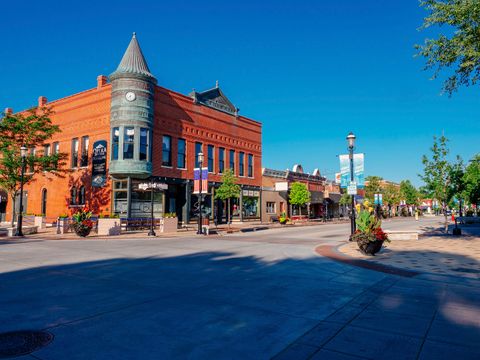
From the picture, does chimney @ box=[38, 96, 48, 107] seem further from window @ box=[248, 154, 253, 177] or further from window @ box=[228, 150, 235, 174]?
window @ box=[248, 154, 253, 177]

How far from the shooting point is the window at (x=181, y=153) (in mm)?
34344

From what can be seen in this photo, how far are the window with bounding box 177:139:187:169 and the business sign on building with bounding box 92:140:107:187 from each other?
647 cm

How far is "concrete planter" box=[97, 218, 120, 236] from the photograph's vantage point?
970 inches

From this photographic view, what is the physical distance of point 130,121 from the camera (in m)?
29.5

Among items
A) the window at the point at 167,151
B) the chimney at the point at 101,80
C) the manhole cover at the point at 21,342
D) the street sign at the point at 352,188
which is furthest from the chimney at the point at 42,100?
the manhole cover at the point at 21,342

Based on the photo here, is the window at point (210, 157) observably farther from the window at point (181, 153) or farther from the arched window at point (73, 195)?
the arched window at point (73, 195)

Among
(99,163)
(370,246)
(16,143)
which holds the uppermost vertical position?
(16,143)

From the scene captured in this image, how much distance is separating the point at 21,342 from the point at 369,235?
1133cm

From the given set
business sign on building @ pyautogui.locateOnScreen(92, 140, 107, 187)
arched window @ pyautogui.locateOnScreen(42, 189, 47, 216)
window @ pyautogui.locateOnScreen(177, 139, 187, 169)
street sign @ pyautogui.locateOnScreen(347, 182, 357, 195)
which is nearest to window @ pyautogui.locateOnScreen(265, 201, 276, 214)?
window @ pyautogui.locateOnScreen(177, 139, 187, 169)

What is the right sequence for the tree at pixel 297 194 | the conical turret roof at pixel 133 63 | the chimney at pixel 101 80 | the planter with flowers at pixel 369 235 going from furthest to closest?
1. the tree at pixel 297 194
2. the chimney at pixel 101 80
3. the conical turret roof at pixel 133 63
4. the planter with flowers at pixel 369 235

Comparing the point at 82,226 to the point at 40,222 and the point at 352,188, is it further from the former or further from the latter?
the point at 352,188

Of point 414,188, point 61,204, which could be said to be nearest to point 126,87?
point 61,204

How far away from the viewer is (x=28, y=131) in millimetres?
28172

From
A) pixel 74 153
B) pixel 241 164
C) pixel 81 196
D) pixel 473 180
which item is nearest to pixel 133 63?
pixel 74 153
